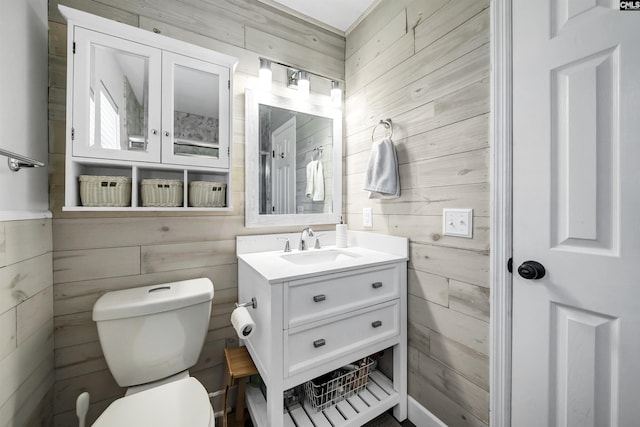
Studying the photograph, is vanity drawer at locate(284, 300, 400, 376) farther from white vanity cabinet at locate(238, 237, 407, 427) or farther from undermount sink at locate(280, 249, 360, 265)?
undermount sink at locate(280, 249, 360, 265)

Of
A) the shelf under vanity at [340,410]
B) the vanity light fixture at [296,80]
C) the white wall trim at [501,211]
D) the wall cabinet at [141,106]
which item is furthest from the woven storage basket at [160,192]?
the white wall trim at [501,211]

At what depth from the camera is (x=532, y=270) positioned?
37.5 inches

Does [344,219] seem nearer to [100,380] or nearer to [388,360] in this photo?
[388,360]

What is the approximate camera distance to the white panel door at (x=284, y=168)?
170 centimetres

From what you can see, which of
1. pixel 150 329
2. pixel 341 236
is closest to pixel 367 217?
pixel 341 236

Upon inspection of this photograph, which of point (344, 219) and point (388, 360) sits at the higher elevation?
point (344, 219)

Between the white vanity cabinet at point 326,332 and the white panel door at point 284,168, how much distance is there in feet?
1.48

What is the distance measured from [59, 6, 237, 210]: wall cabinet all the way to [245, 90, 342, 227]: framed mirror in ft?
0.81

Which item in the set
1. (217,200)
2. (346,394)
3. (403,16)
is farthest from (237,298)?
(403,16)

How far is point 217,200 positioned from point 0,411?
1.00 m

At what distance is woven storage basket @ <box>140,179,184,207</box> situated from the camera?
1221 mm

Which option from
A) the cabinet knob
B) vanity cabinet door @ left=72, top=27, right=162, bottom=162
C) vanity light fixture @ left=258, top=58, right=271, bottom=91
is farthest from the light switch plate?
vanity cabinet door @ left=72, top=27, right=162, bottom=162

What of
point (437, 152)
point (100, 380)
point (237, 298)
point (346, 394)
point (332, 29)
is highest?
point (332, 29)

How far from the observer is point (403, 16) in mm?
1479
